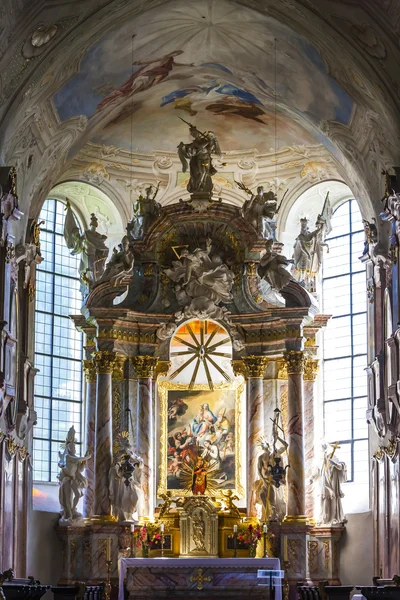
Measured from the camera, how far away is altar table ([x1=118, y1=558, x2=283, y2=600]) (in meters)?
27.0

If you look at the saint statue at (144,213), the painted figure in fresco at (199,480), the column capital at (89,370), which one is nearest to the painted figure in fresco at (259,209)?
the saint statue at (144,213)

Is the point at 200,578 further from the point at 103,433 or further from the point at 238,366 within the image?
the point at 238,366

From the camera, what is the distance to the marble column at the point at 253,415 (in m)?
28.7

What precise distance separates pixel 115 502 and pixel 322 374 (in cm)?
637

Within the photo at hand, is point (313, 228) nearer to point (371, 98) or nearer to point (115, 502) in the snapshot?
point (371, 98)

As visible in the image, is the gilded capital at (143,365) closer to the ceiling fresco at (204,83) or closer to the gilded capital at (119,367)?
the gilded capital at (119,367)

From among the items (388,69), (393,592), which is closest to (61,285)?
(388,69)

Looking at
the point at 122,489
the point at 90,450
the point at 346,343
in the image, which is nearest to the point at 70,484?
the point at 90,450

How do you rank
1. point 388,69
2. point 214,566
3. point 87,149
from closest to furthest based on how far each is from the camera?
point 388,69, point 214,566, point 87,149

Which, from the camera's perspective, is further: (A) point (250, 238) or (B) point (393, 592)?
(A) point (250, 238)

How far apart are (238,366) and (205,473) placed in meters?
2.49

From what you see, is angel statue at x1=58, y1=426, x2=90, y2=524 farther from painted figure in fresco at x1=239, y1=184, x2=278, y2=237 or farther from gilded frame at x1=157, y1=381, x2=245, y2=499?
painted figure in fresco at x1=239, y1=184, x2=278, y2=237

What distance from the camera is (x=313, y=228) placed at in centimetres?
3238

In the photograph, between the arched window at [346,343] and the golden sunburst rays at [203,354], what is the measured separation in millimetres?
2867
